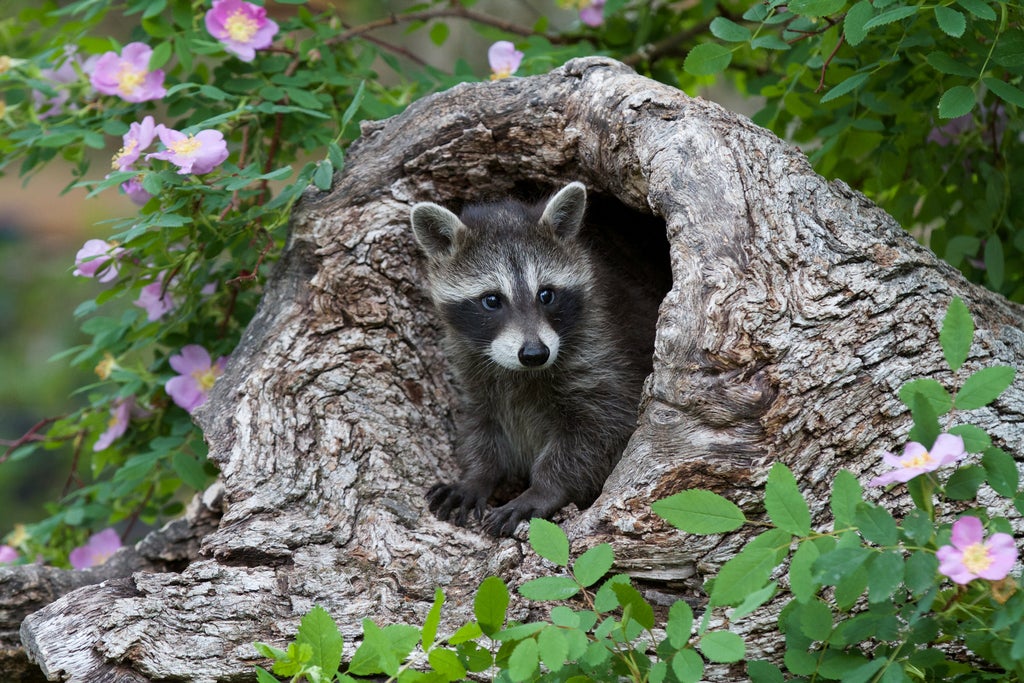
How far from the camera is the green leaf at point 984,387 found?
2021 millimetres

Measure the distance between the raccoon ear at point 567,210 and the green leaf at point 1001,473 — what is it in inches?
67.9

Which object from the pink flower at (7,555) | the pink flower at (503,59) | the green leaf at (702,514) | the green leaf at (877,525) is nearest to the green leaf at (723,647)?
the green leaf at (702,514)

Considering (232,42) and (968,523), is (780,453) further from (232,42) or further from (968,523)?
(232,42)

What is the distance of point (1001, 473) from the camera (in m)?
2.05

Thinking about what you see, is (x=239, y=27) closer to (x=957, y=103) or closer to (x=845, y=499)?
(x=957, y=103)

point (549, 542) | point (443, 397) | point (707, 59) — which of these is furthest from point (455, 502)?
point (707, 59)

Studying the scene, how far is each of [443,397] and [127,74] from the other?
164 cm

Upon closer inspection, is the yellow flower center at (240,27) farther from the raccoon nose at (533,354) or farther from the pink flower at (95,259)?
the raccoon nose at (533,354)

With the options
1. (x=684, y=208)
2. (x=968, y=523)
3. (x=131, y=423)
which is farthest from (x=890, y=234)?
(x=131, y=423)

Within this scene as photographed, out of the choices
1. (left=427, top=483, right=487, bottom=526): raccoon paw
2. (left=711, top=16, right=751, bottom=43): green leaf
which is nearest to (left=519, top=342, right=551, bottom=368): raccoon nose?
(left=427, top=483, right=487, bottom=526): raccoon paw

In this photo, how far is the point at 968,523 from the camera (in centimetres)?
184

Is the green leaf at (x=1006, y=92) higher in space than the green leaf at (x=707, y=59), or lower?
higher

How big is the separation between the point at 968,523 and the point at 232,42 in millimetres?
2890

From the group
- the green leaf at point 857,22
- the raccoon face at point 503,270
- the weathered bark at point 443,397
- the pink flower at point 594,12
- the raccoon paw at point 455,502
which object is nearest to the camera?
the weathered bark at point 443,397
